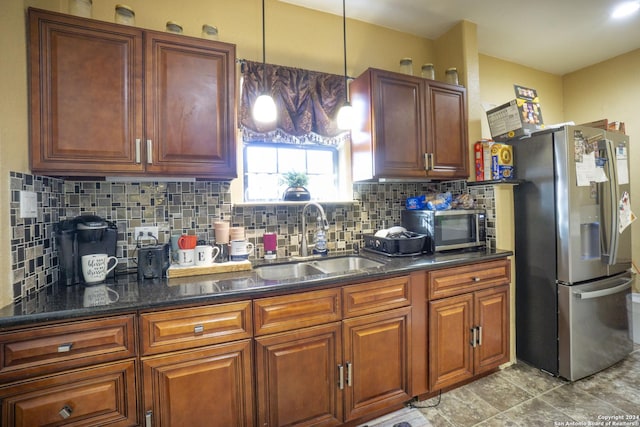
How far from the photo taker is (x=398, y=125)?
83.8 inches

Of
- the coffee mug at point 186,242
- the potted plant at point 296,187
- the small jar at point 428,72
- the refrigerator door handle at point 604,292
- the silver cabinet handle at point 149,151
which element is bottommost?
the refrigerator door handle at point 604,292

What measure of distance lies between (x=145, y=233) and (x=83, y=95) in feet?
2.62

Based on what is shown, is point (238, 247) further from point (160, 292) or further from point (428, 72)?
point (428, 72)

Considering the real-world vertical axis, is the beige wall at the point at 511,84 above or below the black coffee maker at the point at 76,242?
above

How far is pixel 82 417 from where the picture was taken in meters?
1.12

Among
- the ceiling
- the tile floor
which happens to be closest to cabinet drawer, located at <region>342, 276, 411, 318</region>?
the tile floor

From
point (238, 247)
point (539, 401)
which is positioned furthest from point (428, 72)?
point (539, 401)

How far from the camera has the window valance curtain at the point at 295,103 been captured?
1996mm

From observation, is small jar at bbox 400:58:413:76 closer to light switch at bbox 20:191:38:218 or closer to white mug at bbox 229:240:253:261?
white mug at bbox 229:240:253:261

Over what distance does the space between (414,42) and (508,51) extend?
1.08 meters

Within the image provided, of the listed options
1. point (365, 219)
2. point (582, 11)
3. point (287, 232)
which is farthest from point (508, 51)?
point (287, 232)

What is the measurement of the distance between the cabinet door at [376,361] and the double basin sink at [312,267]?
340 mm

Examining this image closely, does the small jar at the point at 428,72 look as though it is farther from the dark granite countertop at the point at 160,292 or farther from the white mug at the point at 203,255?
the white mug at the point at 203,255

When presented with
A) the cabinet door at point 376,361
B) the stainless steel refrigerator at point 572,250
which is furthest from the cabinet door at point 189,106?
the stainless steel refrigerator at point 572,250
